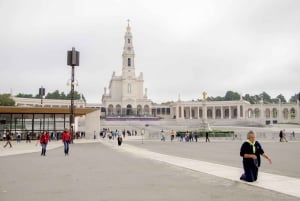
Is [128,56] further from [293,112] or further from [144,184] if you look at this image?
[144,184]

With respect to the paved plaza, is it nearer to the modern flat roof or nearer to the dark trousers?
the dark trousers

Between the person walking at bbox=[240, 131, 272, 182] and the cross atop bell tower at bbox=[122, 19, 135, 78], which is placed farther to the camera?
the cross atop bell tower at bbox=[122, 19, 135, 78]

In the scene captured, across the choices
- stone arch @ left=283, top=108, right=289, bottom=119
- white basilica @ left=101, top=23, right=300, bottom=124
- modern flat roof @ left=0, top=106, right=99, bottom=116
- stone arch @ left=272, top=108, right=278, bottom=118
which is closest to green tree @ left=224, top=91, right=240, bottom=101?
white basilica @ left=101, top=23, right=300, bottom=124

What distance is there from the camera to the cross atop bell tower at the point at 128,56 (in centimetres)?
12625

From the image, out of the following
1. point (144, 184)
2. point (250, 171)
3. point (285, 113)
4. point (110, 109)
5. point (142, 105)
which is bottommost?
point (144, 184)

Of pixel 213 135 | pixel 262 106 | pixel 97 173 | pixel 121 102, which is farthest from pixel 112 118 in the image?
pixel 97 173

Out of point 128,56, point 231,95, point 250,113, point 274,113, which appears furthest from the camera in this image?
point 231,95

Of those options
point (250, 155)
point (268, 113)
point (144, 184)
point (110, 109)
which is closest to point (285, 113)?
point (268, 113)

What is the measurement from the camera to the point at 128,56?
414 feet

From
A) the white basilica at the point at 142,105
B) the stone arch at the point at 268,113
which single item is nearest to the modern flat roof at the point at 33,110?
the white basilica at the point at 142,105

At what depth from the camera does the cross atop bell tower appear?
12625 cm

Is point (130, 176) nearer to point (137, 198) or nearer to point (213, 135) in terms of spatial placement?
point (137, 198)

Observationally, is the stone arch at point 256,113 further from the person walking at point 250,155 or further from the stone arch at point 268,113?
the person walking at point 250,155

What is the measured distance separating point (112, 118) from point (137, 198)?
329ft
